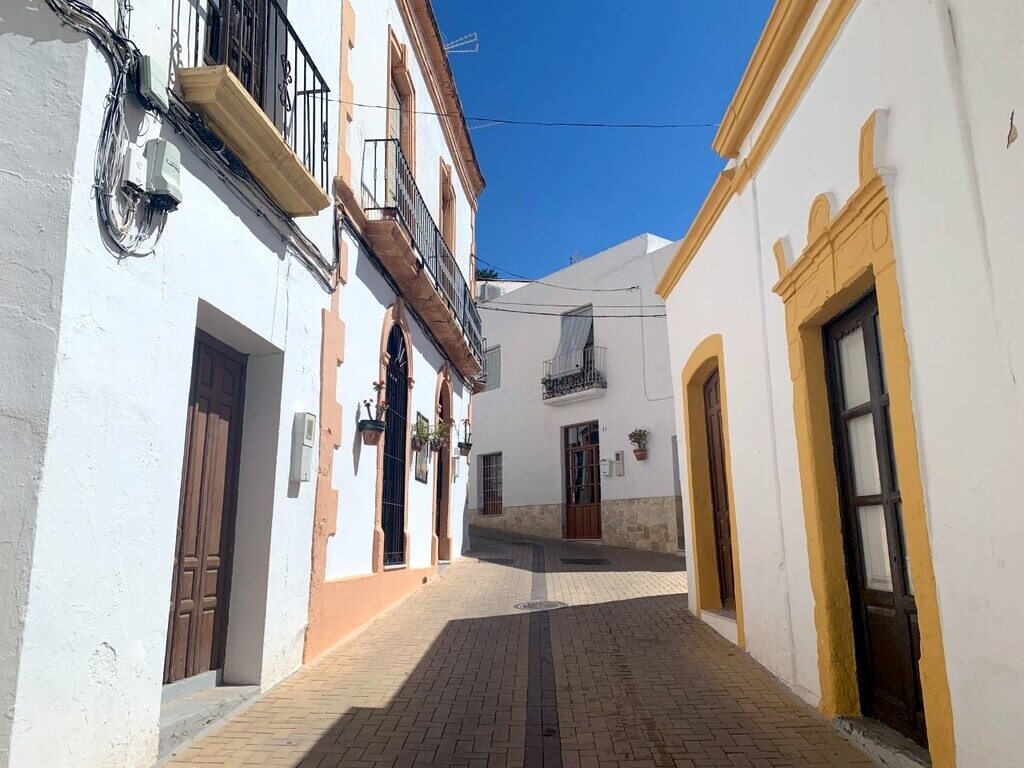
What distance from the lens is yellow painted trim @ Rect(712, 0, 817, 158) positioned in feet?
14.2

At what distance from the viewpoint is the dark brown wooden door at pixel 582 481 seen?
16625 millimetres

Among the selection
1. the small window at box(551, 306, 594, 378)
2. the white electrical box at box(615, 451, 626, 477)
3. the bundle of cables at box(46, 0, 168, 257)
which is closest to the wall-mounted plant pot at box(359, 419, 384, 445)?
the bundle of cables at box(46, 0, 168, 257)

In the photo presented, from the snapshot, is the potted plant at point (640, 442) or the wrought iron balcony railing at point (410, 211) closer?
the wrought iron balcony railing at point (410, 211)

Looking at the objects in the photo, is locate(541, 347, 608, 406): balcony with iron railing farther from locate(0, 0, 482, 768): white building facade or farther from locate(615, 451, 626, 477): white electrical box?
locate(0, 0, 482, 768): white building facade

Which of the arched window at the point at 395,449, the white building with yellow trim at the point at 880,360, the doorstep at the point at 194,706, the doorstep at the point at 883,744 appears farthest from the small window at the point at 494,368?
the doorstep at the point at 883,744

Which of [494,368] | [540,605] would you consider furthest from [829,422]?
[494,368]

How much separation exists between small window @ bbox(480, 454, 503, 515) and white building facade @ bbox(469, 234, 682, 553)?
1.1 inches

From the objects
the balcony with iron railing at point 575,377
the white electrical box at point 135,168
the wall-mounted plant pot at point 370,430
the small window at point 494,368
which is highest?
the small window at point 494,368

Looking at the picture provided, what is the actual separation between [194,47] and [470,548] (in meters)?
11.5

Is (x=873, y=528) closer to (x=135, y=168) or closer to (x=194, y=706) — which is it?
(x=194, y=706)

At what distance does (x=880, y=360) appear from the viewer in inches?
145

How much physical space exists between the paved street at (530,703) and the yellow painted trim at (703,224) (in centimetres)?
337

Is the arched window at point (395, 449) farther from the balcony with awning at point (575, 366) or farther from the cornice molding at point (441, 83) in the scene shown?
the balcony with awning at point (575, 366)

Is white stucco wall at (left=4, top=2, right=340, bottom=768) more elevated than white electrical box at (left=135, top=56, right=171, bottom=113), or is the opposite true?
white electrical box at (left=135, top=56, right=171, bottom=113)
